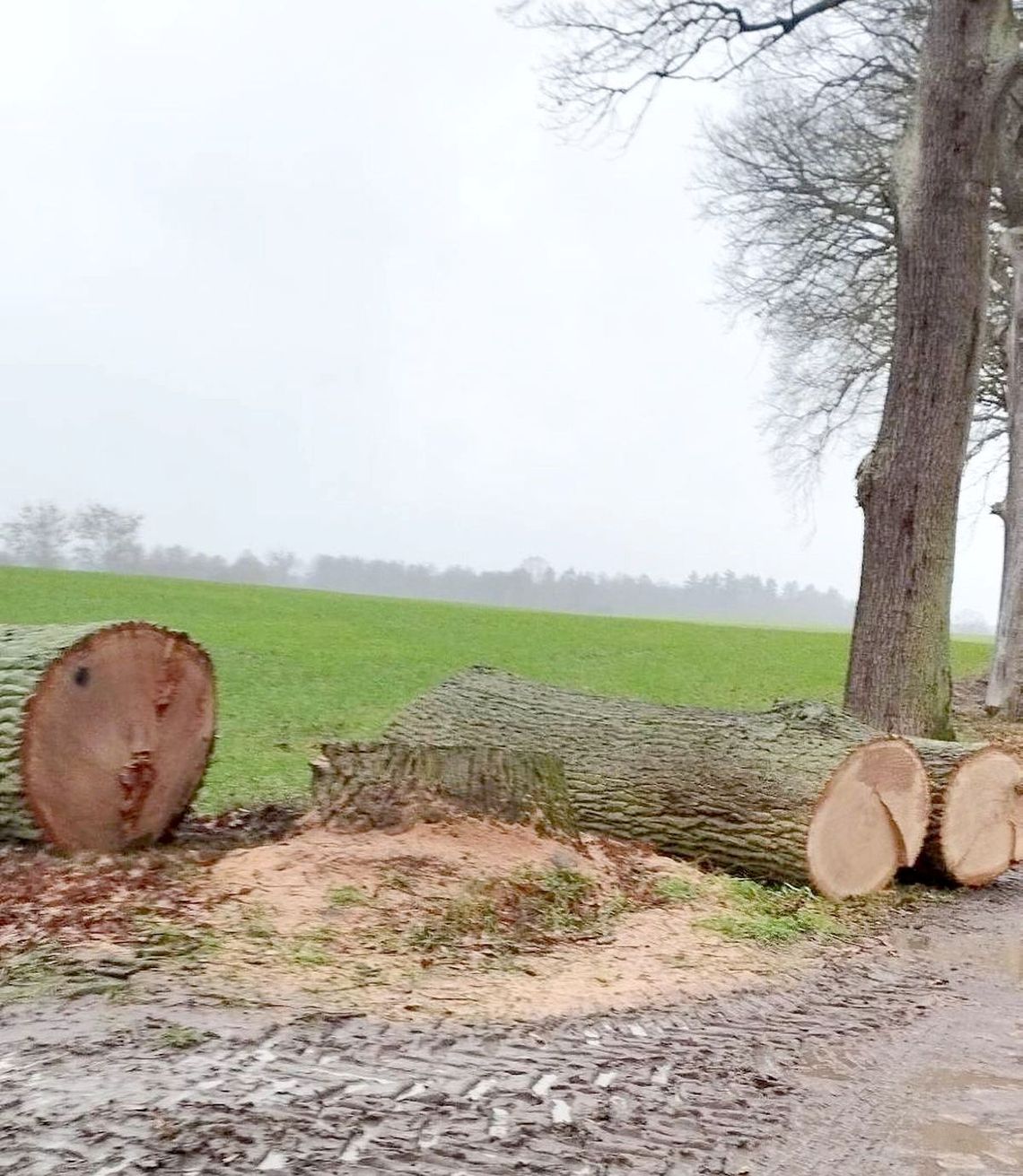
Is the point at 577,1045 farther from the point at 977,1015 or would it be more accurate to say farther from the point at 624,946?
the point at 977,1015

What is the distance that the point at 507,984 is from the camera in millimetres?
4609

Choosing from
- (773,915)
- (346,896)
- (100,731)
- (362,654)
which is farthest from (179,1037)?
(362,654)

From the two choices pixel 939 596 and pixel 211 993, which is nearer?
pixel 211 993

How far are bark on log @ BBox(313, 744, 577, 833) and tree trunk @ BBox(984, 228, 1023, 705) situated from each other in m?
11.1

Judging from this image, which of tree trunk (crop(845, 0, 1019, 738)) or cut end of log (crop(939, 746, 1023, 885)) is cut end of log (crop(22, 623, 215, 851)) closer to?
cut end of log (crop(939, 746, 1023, 885))

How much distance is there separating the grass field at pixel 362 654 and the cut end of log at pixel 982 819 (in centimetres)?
453

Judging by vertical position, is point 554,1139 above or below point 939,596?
below

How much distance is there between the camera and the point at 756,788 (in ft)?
22.6

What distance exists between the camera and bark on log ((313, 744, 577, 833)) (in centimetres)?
616

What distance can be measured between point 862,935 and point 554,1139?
322 centimetres

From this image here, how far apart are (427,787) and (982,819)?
11.9ft

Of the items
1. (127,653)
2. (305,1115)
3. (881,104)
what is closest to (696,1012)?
(305,1115)

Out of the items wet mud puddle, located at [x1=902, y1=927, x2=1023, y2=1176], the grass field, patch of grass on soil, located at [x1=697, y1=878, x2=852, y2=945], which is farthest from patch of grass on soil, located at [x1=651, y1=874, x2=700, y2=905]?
the grass field

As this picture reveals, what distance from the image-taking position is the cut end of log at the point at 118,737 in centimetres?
617
